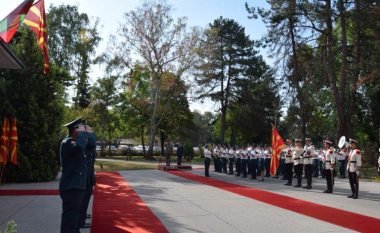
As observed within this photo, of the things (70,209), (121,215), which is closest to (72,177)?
(70,209)

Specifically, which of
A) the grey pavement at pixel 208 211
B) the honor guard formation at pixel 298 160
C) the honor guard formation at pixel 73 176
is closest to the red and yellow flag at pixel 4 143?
the grey pavement at pixel 208 211

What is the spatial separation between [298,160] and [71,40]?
30.0 meters

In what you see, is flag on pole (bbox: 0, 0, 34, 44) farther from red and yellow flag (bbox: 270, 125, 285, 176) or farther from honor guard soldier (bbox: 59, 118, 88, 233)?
red and yellow flag (bbox: 270, 125, 285, 176)

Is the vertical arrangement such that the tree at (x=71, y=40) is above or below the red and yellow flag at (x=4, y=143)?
above

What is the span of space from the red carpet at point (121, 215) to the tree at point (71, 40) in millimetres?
26722

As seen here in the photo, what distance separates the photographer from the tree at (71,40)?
35.5 m

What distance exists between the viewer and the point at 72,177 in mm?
5207

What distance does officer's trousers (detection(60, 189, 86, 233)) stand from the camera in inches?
198

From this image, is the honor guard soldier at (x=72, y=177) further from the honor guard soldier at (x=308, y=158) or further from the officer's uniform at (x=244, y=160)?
the officer's uniform at (x=244, y=160)

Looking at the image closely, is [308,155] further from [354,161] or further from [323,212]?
[323,212]

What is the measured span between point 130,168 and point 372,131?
27.7 metres

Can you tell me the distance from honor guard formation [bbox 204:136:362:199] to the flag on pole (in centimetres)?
1097

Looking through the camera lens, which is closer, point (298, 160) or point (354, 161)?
point (354, 161)

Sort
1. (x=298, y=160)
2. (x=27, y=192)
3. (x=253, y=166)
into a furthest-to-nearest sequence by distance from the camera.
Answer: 1. (x=253, y=166)
2. (x=298, y=160)
3. (x=27, y=192)
